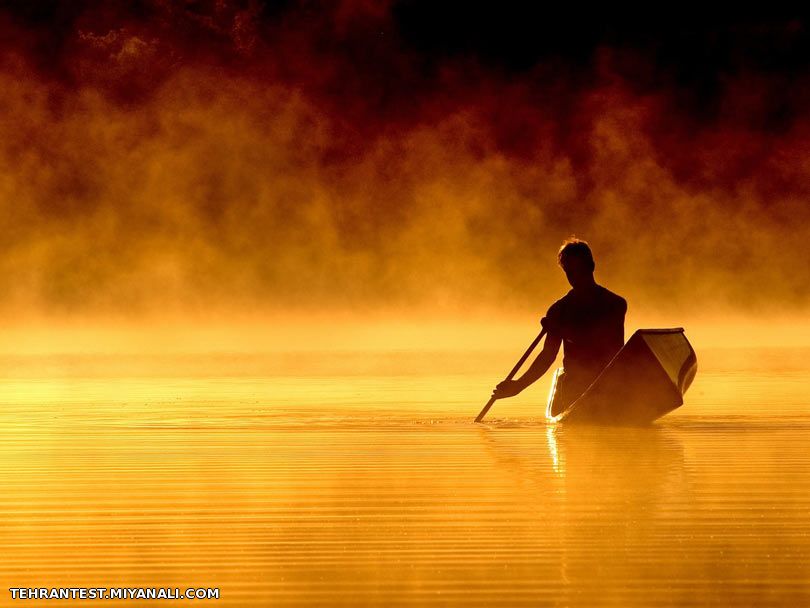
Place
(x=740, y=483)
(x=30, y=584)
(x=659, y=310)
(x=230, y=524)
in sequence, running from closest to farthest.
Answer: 1. (x=30, y=584)
2. (x=230, y=524)
3. (x=740, y=483)
4. (x=659, y=310)

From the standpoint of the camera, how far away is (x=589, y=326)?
14.2m

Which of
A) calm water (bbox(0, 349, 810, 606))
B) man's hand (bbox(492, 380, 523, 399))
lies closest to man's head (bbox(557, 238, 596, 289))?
man's hand (bbox(492, 380, 523, 399))

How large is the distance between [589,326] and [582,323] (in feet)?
0.18

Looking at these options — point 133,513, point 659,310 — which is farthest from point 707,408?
point 659,310

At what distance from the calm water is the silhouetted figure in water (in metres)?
0.45

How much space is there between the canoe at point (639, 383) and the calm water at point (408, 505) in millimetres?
203

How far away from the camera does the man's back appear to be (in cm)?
1411

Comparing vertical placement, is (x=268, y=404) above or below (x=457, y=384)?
below

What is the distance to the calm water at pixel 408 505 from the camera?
23.5 ft

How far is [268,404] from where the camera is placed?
18344mm

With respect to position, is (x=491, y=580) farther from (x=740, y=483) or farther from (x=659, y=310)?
(x=659, y=310)

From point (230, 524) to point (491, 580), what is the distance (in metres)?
1.87

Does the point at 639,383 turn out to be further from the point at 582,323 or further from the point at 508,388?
the point at 508,388

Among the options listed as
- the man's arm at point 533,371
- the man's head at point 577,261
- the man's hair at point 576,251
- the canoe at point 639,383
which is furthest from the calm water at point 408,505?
the man's hair at point 576,251
